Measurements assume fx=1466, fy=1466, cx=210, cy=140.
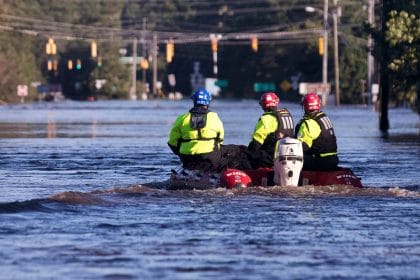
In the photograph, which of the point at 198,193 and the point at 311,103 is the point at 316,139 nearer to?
the point at 311,103

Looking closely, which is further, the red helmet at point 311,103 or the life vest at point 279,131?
the life vest at point 279,131

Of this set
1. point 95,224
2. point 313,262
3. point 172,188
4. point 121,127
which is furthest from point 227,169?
point 121,127

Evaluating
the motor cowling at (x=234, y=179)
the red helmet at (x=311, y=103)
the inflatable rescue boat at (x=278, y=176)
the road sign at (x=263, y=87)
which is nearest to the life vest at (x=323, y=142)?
the red helmet at (x=311, y=103)

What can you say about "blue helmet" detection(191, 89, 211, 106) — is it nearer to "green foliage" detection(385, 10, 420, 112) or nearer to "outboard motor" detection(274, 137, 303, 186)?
"outboard motor" detection(274, 137, 303, 186)

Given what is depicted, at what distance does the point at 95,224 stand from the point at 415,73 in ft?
110

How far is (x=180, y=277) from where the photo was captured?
12.9 metres

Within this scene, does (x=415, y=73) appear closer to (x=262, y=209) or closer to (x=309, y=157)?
(x=309, y=157)

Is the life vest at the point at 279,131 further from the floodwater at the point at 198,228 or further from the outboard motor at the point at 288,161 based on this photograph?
the floodwater at the point at 198,228

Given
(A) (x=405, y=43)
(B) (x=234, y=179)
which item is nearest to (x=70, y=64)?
(A) (x=405, y=43)

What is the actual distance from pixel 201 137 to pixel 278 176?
4.84 ft

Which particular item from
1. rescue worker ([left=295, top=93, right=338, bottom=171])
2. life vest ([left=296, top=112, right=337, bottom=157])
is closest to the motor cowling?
rescue worker ([left=295, top=93, right=338, bottom=171])

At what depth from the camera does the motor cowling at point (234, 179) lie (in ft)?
70.8

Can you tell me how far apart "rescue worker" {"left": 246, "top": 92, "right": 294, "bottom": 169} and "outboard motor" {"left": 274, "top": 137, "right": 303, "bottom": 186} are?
1.03 metres

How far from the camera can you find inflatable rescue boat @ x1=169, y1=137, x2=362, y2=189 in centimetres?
2117
